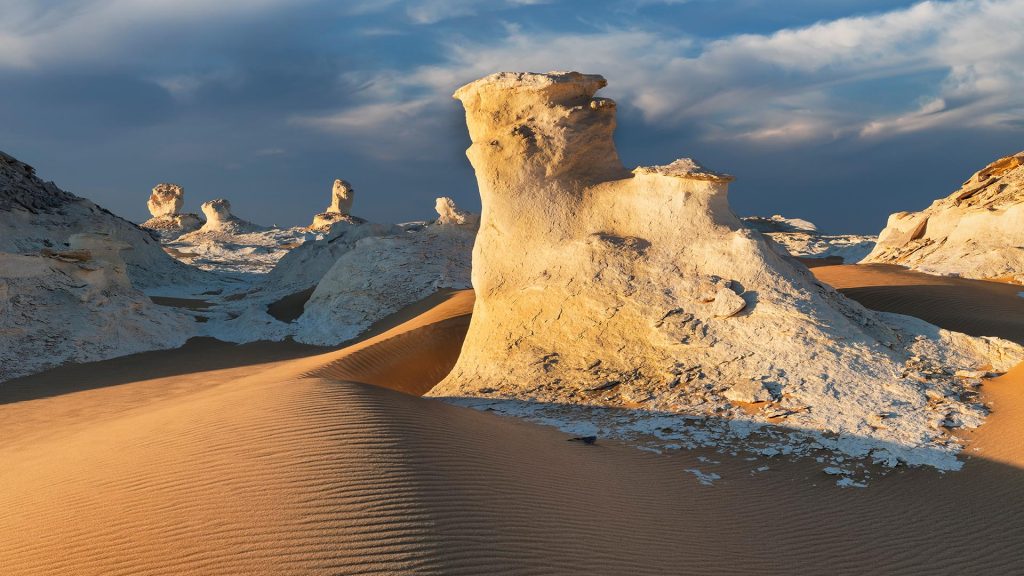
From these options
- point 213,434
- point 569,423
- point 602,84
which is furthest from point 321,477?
point 602,84

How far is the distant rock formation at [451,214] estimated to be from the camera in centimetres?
2267

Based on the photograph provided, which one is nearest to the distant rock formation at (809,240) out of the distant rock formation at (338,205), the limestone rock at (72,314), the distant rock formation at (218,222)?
the limestone rock at (72,314)

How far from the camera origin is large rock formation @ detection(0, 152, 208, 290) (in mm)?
21891

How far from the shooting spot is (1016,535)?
16.6 ft

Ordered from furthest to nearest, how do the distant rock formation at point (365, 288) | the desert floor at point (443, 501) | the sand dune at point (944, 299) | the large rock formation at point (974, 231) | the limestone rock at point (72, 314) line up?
the distant rock formation at point (365, 288) < the large rock formation at point (974, 231) < the limestone rock at point (72, 314) < the sand dune at point (944, 299) < the desert floor at point (443, 501)

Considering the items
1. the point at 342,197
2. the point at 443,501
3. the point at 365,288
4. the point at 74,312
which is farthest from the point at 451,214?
the point at 342,197

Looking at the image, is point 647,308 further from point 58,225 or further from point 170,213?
point 170,213

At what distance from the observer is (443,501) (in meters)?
4.19

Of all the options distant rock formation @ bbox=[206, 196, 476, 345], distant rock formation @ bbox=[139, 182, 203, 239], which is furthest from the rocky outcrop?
distant rock formation @ bbox=[139, 182, 203, 239]

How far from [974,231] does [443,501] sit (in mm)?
20232

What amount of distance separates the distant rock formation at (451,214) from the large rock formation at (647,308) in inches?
461

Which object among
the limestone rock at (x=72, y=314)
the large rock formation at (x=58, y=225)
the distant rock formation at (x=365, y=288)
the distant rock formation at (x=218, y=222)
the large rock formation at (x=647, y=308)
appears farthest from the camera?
the distant rock formation at (x=218, y=222)

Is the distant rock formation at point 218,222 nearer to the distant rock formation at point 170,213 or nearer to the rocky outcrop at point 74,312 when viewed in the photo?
the distant rock formation at point 170,213

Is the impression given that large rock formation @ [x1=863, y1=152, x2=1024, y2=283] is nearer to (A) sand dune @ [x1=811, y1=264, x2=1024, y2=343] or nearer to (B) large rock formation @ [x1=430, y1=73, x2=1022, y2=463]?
(A) sand dune @ [x1=811, y1=264, x2=1024, y2=343]
